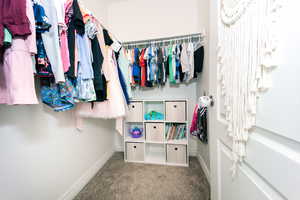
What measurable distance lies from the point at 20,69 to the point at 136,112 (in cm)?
139

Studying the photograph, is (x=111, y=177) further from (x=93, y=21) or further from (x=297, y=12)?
(x=297, y=12)

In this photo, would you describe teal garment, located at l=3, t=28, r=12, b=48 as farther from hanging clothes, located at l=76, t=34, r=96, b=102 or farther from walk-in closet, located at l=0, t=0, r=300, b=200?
hanging clothes, located at l=76, t=34, r=96, b=102

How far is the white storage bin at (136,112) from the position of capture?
6.10ft

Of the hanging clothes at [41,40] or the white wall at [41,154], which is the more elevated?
the hanging clothes at [41,40]

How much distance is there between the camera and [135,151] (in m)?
1.86

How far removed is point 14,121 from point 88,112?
0.54 m

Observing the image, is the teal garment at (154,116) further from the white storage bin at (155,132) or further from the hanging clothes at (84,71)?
the hanging clothes at (84,71)

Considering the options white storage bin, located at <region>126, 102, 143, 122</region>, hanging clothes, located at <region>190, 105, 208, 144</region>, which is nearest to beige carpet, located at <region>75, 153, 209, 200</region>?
hanging clothes, located at <region>190, 105, 208, 144</region>

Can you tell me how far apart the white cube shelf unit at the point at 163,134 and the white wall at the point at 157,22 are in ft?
1.03

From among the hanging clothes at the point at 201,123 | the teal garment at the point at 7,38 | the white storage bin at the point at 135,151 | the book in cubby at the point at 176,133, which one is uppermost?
the teal garment at the point at 7,38

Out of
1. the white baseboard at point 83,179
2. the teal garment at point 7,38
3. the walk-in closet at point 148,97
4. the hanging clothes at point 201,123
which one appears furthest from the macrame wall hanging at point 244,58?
the white baseboard at point 83,179

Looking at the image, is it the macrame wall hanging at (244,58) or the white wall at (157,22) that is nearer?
the macrame wall hanging at (244,58)

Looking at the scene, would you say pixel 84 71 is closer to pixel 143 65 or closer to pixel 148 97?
pixel 143 65

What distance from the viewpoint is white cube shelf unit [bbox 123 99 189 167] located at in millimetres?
1747
